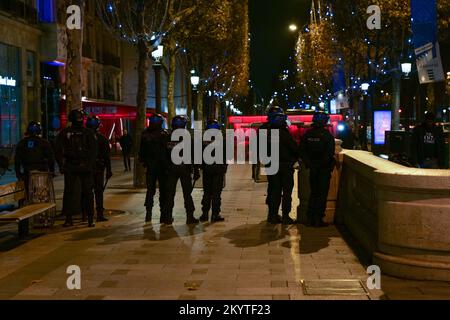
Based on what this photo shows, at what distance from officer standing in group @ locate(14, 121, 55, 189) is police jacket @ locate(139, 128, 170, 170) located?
5.78 feet

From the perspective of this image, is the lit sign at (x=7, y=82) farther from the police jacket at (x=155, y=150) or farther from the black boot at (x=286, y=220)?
the black boot at (x=286, y=220)

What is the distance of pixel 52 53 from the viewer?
33.3 m

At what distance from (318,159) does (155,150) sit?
2753mm

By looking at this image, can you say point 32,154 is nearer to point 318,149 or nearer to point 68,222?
point 68,222

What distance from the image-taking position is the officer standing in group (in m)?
11.8

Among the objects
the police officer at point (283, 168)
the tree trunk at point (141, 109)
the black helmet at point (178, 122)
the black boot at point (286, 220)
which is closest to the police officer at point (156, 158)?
the black helmet at point (178, 122)

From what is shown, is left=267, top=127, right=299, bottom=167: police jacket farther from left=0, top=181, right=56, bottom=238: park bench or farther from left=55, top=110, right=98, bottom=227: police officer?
left=0, top=181, right=56, bottom=238: park bench

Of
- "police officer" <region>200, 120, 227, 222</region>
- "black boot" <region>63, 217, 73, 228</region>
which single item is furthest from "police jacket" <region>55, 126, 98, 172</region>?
"police officer" <region>200, 120, 227, 222</region>

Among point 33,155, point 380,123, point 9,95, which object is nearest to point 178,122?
point 33,155

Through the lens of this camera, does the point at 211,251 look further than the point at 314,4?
No

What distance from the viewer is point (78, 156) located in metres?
11.0

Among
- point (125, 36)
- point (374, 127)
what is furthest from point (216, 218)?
point (374, 127)
